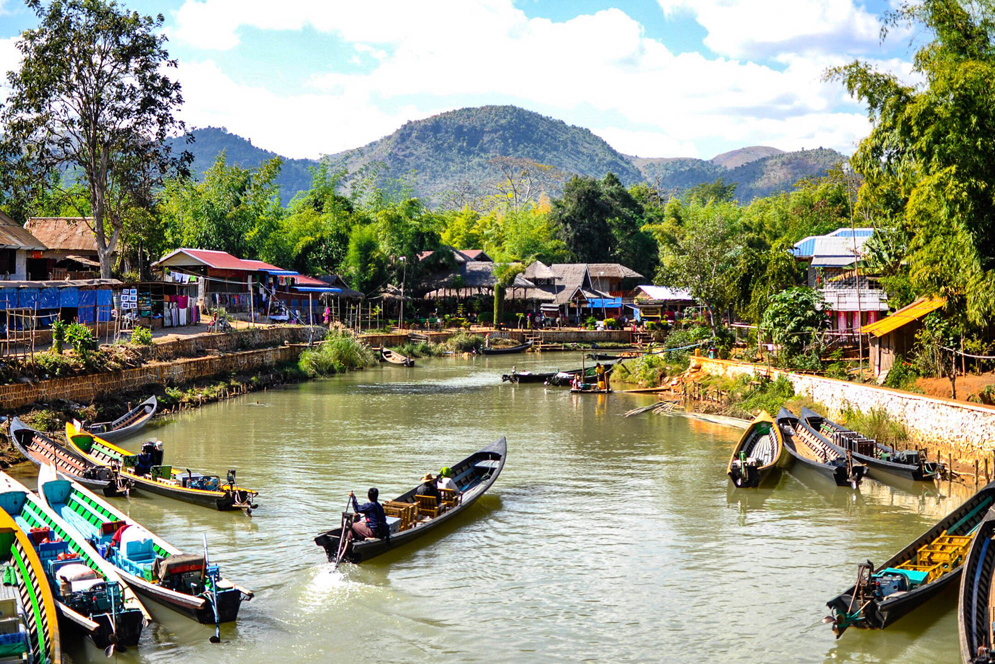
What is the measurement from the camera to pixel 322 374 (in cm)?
3991

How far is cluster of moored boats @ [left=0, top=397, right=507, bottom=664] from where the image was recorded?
31.7 feet

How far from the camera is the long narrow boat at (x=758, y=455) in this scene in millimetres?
18422

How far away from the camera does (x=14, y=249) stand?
31516 millimetres

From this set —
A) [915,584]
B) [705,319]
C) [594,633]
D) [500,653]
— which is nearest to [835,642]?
[915,584]

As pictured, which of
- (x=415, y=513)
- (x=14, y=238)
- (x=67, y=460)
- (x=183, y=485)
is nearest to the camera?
(x=415, y=513)

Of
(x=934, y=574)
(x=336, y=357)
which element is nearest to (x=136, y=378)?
(x=336, y=357)

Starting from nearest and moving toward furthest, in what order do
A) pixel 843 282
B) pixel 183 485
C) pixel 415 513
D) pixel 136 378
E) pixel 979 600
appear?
pixel 979 600 → pixel 415 513 → pixel 183 485 → pixel 136 378 → pixel 843 282

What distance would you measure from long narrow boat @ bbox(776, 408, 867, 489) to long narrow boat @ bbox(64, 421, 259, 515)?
467 inches

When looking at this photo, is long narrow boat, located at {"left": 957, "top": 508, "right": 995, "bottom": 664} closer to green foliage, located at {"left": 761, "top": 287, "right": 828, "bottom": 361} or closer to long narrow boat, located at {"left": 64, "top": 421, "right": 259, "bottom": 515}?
long narrow boat, located at {"left": 64, "top": 421, "right": 259, "bottom": 515}

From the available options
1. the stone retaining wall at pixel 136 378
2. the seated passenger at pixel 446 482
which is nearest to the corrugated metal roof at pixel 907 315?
the seated passenger at pixel 446 482

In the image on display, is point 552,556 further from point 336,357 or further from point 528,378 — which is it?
point 336,357

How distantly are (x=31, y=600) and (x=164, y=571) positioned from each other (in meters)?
1.57

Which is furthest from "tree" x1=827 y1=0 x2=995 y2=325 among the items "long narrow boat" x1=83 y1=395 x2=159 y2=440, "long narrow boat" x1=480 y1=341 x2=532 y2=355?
"long narrow boat" x1=480 y1=341 x2=532 y2=355

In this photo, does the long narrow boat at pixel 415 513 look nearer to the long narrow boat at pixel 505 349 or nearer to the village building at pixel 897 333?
the village building at pixel 897 333
